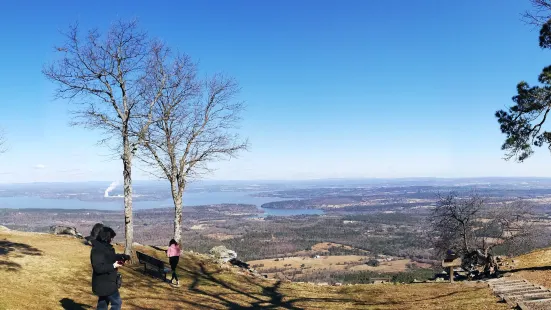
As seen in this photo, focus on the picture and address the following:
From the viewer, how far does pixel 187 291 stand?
16344 millimetres

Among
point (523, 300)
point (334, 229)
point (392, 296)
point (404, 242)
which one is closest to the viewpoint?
point (523, 300)

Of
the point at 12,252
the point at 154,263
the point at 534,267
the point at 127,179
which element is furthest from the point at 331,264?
the point at 12,252

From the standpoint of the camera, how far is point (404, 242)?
13388cm

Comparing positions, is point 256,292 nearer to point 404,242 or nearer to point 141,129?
point 141,129

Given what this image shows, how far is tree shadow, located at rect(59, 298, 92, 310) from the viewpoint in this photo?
37.3ft

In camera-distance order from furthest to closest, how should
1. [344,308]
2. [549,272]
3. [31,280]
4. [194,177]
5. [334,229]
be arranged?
[334,229], [194,177], [549,272], [344,308], [31,280]

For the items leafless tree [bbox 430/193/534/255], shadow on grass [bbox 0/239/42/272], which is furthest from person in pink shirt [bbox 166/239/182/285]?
leafless tree [bbox 430/193/534/255]

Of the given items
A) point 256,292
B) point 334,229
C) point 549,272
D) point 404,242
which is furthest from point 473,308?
point 334,229

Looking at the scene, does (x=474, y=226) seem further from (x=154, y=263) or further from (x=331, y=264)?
(x=331, y=264)

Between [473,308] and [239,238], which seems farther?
[239,238]

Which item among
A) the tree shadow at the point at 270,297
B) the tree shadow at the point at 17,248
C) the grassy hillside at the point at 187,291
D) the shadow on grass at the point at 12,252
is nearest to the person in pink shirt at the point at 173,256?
the grassy hillside at the point at 187,291

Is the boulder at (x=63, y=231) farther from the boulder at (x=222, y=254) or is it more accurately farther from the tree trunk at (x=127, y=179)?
the tree trunk at (x=127, y=179)

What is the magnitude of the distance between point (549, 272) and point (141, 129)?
22.4 m

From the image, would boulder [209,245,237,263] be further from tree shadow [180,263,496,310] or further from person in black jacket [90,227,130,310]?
person in black jacket [90,227,130,310]
